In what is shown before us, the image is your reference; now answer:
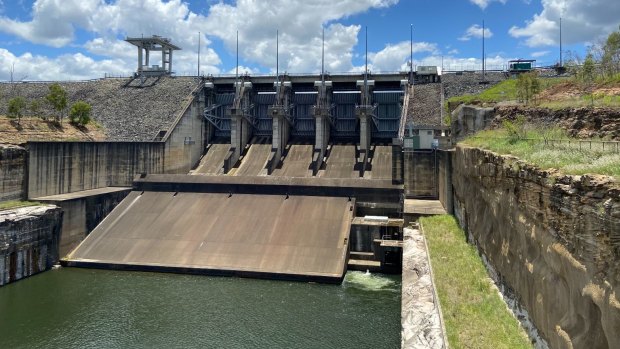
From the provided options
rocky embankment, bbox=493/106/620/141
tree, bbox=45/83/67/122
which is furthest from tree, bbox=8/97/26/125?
rocky embankment, bbox=493/106/620/141

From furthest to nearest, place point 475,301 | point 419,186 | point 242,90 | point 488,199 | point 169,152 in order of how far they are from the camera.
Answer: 1. point 242,90
2. point 169,152
3. point 419,186
4. point 488,199
5. point 475,301

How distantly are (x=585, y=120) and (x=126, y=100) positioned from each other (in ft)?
104

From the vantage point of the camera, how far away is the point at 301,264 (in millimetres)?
19625

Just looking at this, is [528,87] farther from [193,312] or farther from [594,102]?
[193,312]

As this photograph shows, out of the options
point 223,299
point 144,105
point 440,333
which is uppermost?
A: point 144,105

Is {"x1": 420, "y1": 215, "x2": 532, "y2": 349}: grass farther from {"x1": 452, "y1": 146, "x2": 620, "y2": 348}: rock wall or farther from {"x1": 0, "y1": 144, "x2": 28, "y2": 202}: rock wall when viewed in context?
{"x1": 0, "y1": 144, "x2": 28, "y2": 202}: rock wall

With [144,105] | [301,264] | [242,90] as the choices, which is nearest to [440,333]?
[301,264]

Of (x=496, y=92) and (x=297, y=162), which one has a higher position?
(x=496, y=92)

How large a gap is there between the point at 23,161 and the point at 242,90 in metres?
15.2

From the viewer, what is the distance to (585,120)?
1194 centimetres

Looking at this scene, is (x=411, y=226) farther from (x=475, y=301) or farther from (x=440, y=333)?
(x=440, y=333)


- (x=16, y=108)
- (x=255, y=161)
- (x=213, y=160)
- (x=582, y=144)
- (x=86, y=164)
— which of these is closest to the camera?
(x=582, y=144)

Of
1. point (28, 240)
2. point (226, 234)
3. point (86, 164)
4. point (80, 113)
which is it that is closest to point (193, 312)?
point (226, 234)

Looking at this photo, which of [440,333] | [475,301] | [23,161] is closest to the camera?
[440,333]
